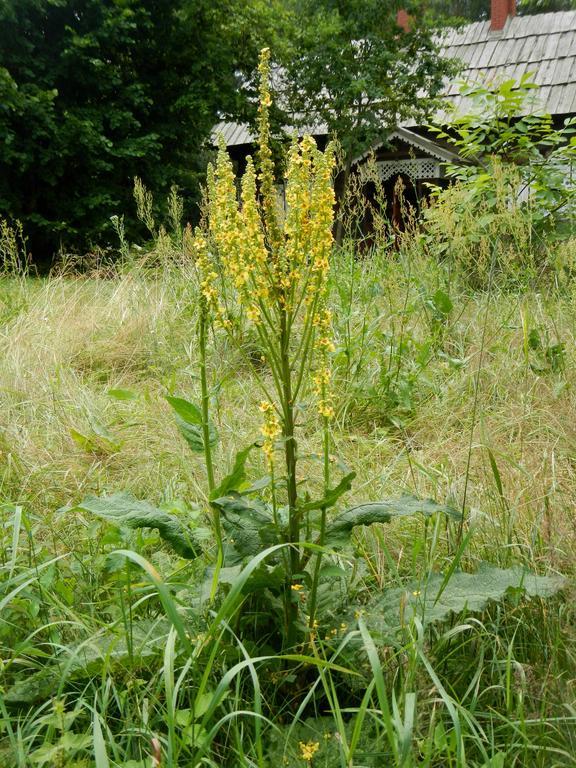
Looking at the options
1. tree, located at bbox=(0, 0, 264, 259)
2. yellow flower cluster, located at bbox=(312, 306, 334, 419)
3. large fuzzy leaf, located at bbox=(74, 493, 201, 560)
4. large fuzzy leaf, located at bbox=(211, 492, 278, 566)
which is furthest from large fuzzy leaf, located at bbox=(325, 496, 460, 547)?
tree, located at bbox=(0, 0, 264, 259)

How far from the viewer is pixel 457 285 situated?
4949 millimetres

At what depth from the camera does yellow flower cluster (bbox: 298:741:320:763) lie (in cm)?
139

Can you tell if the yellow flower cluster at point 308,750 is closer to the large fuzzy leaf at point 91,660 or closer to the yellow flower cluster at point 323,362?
the large fuzzy leaf at point 91,660

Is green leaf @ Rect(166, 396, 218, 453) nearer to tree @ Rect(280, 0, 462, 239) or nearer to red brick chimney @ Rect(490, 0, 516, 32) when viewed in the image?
tree @ Rect(280, 0, 462, 239)

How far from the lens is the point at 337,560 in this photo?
2002 mm

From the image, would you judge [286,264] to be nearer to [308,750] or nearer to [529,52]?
[308,750]

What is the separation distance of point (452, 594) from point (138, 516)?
2.52 feet

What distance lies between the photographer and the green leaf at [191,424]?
177cm

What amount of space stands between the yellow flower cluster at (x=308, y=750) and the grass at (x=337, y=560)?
0.10 feet

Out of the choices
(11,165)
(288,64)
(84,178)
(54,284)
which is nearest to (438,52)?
(288,64)

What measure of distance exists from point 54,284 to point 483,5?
2780cm

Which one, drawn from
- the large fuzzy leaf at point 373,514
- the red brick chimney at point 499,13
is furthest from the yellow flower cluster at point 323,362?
the red brick chimney at point 499,13

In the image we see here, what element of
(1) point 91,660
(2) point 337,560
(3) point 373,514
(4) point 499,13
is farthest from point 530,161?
(4) point 499,13

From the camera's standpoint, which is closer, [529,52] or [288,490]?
[288,490]
